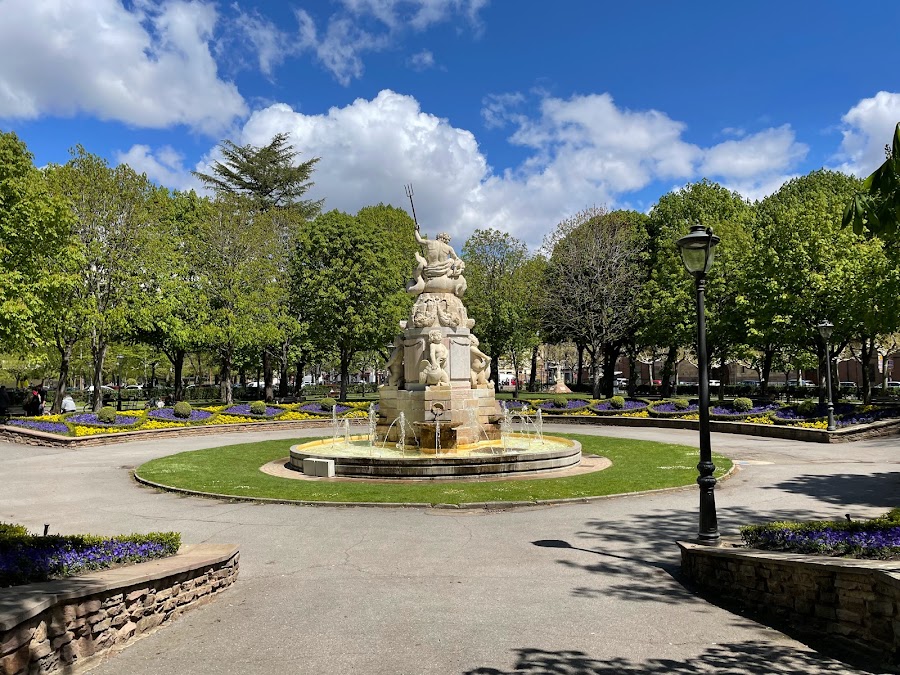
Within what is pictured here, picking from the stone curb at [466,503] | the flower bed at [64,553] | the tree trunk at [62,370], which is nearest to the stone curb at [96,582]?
the flower bed at [64,553]

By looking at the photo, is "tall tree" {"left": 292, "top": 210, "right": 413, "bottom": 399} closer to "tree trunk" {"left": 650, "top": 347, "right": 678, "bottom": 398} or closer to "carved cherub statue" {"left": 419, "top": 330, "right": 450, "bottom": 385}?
"tree trunk" {"left": 650, "top": 347, "right": 678, "bottom": 398}

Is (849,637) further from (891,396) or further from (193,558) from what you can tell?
(891,396)

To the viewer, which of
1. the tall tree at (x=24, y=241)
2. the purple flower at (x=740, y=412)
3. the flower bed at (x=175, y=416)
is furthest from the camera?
the flower bed at (x=175, y=416)

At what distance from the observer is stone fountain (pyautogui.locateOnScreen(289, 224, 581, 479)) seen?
16.8 meters

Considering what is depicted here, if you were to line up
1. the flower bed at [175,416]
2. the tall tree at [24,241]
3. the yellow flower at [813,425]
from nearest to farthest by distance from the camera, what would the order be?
1. the yellow flower at [813,425]
2. the tall tree at [24,241]
3. the flower bed at [175,416]

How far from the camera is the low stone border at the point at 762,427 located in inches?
828

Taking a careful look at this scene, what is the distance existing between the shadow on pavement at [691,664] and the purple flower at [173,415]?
25.9 metres

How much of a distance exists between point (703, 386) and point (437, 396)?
408 inches

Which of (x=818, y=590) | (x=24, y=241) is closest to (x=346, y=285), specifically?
(x=24, y=241)

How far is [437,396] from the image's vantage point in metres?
→ 17.6

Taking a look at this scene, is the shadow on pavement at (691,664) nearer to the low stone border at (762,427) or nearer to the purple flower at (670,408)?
the low stone border at (762,427)

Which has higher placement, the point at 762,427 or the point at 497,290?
the point at 497,290

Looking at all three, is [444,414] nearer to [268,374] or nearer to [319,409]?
[319,409]

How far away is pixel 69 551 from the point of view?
615cm
